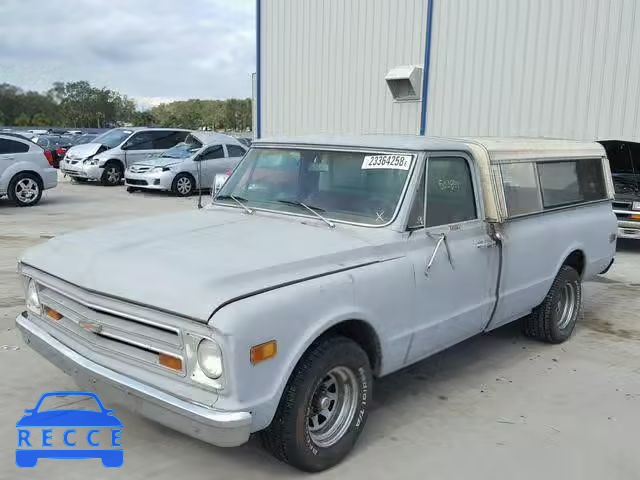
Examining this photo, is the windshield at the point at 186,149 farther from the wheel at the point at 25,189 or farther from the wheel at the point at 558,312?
the wheel at the point at 558,312

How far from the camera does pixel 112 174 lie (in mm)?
19078

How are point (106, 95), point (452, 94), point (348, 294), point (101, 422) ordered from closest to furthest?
point (348, 294)
point (101, 422)
point (452, 94)
point (106, 95)

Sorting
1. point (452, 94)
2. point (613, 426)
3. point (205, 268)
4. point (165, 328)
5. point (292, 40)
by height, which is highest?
point (292, 40)

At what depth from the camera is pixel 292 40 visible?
15281mm

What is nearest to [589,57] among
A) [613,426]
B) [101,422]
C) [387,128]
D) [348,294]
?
[387,128]

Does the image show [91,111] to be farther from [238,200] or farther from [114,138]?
[238,200]

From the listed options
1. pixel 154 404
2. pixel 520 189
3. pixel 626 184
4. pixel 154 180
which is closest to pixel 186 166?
pixel 154 180

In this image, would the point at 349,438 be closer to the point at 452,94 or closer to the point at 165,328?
the point at 165,328

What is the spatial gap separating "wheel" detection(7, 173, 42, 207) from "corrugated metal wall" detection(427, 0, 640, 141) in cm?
894

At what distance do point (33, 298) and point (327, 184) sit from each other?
2.03 metres

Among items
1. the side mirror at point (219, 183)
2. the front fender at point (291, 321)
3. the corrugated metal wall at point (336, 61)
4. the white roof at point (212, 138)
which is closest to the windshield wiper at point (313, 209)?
the front fender at point (291, 321)

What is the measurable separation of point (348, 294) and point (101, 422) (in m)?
1.82

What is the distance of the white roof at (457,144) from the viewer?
14.2 feet

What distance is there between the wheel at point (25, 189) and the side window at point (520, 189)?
12017mm
